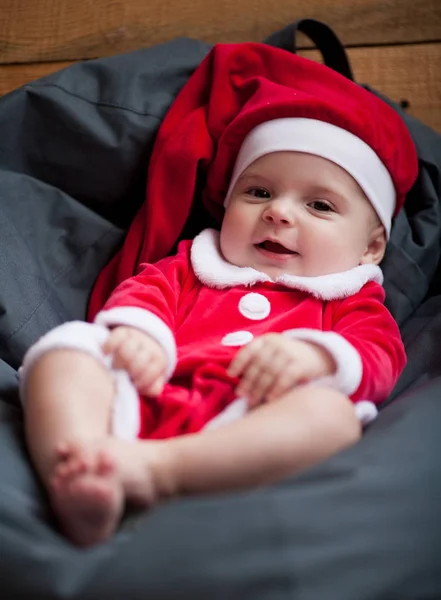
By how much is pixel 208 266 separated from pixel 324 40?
0.51 meters

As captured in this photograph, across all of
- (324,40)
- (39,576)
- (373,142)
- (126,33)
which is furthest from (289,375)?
(126,33)

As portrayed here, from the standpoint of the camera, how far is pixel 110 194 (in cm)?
110

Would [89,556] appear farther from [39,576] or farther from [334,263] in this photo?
[334,263]

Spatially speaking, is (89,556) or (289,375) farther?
(289,375)

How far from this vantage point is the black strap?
1150 mm

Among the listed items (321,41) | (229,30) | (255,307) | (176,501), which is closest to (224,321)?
(255,307)

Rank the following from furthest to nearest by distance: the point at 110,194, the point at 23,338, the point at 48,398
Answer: the point at 110,194 < the point at 23,338 < the point at 48,398

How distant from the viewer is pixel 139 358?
0.75 metres

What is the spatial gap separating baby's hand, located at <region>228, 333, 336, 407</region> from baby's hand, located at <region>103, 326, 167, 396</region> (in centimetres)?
9

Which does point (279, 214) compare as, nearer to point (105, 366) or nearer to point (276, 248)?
point (276, 248)

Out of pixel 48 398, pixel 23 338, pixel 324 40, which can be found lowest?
pixel 23 338

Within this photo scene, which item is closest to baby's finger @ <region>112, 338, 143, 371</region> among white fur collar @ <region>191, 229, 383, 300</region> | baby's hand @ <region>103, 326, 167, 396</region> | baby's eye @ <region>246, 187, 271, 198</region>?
baby's hand @ <region>103, 326, 167, 396</region>

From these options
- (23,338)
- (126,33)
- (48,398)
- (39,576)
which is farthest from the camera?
(126,33)

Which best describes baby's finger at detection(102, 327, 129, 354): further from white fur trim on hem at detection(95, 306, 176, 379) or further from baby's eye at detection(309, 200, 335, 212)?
baby's eye at detection(309, 200, 335, 212)
